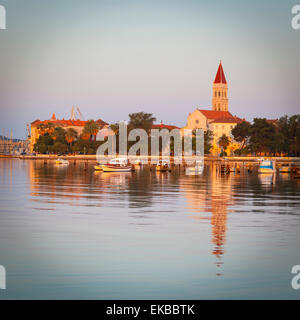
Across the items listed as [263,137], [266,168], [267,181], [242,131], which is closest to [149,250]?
A: [267,181]

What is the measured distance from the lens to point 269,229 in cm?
2848

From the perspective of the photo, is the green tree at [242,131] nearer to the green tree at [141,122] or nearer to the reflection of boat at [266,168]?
the green tree at [141,122]

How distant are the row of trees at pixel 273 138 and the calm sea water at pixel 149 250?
14258 centimetres

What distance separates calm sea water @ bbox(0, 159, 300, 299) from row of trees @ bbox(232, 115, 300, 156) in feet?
468

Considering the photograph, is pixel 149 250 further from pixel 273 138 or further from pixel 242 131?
pixel 242 131

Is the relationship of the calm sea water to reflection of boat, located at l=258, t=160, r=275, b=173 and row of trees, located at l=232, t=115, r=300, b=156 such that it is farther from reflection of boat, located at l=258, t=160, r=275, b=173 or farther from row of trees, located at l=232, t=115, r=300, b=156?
row of trees, located at l=232, t=115, r=300, b=156

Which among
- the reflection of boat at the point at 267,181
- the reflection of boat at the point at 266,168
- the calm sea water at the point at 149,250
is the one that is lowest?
the calm sea water at the point at 149,250

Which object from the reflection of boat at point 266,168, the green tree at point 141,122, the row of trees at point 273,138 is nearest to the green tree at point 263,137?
the row of trees at point 273,138

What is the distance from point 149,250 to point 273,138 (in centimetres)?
16492

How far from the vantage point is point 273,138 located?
598ft

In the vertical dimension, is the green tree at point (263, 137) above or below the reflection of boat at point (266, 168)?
above

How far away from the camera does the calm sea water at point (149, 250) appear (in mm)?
17328
